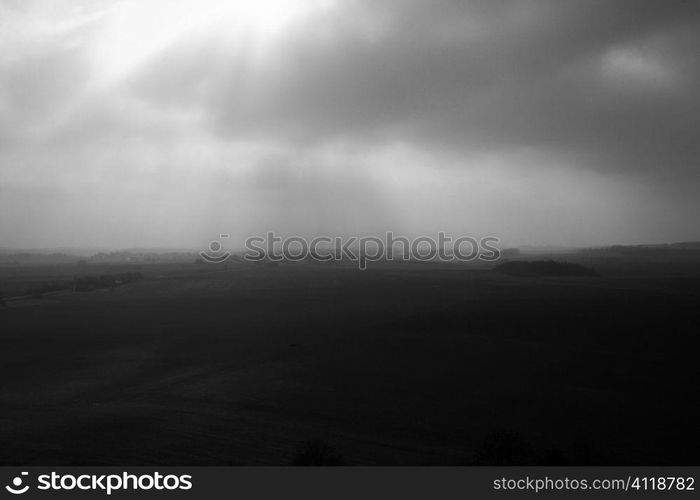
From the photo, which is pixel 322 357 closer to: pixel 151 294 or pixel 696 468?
pixel 696 468

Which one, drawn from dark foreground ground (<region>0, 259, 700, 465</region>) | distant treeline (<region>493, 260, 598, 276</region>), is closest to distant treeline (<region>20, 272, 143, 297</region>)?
dark foreground ground (<region>0, 259, 700, 465</region>)

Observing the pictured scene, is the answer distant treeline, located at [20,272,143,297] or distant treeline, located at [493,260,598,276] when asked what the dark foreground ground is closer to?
distant treeline, located at [20,272,143,297]

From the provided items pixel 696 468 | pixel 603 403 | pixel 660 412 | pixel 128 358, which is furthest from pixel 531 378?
pixel 128 358

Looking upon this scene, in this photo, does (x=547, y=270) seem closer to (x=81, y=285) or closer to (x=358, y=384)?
(x=358, y=384)

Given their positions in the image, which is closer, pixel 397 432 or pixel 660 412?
pixel 397 432

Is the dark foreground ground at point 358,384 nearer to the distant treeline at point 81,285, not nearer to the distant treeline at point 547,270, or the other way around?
the distant treeline at point 81,285

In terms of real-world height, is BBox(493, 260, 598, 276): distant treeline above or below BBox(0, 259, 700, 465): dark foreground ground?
above

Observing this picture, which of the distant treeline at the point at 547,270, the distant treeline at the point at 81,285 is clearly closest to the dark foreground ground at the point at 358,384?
the distant treeline at the point at 81,285

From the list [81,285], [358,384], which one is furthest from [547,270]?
[81,285]
